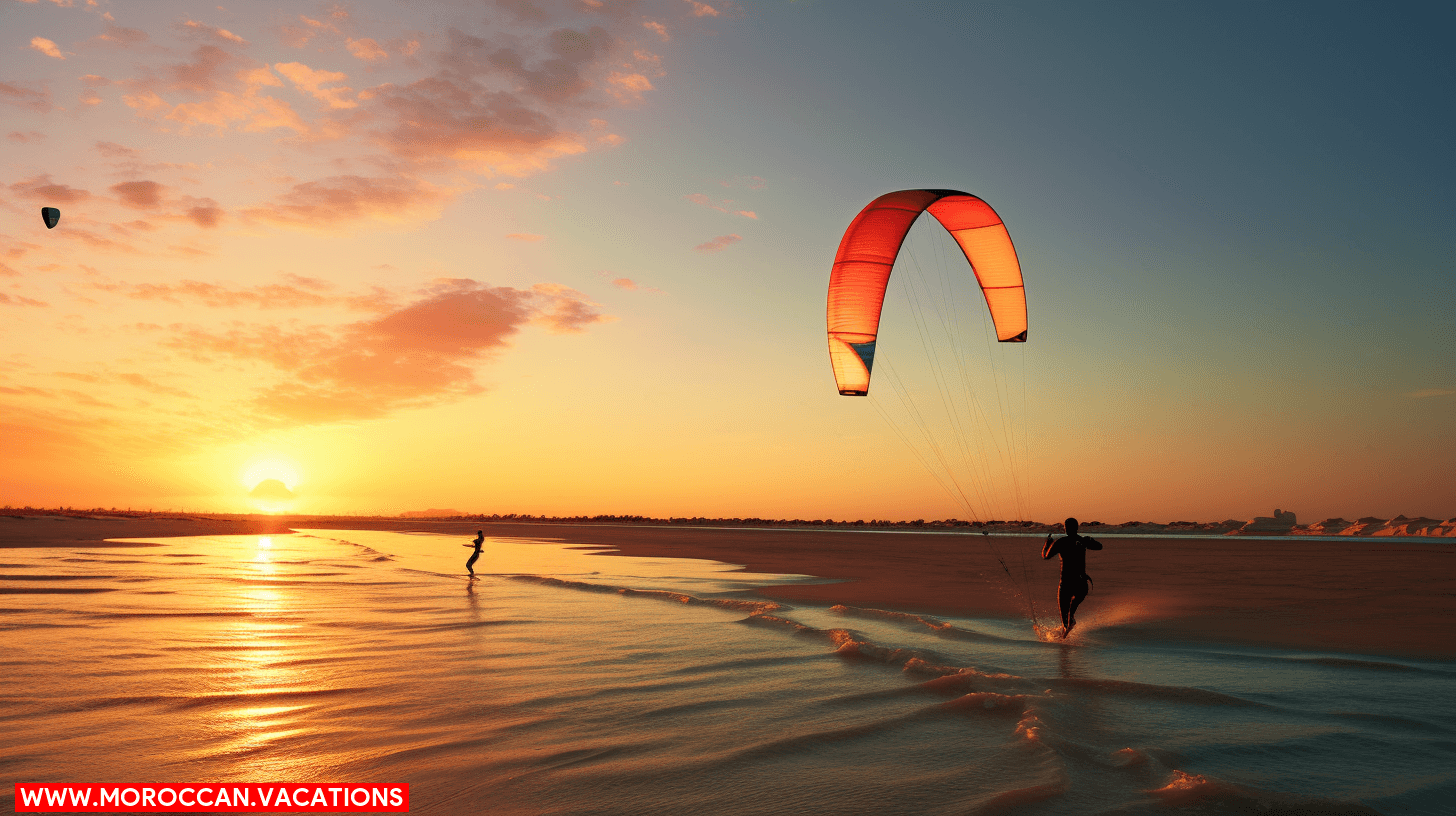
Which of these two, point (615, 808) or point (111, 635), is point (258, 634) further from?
point (615, 808)

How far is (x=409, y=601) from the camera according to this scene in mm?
19266

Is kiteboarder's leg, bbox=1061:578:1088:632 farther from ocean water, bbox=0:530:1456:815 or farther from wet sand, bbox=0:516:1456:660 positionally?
wet sand, bbox=0:516:1456:660

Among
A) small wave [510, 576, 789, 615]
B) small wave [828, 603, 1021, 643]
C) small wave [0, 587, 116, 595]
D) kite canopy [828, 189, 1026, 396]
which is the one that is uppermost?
kite canopy [828, 189, 1026, 396]

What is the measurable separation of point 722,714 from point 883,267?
12.5 meters

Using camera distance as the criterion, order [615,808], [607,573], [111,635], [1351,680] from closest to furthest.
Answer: [615,808] < [1351,680] < [111,635] < [607,573]

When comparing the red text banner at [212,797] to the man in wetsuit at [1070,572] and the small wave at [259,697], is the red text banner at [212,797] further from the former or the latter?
the man in wetsuit at [1070,572]

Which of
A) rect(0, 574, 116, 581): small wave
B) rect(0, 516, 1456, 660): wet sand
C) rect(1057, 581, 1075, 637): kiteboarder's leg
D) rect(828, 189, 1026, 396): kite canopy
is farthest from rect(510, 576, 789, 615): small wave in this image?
rect(0, 574, 116, 581): small wave

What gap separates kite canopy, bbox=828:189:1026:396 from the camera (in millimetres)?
17953

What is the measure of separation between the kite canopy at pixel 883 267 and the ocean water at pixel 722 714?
628cm

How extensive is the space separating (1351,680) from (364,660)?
14.1m

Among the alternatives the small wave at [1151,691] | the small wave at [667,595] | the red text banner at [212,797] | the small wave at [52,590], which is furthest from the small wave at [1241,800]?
the small wave at [52,590]

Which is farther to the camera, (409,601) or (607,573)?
(607,573)

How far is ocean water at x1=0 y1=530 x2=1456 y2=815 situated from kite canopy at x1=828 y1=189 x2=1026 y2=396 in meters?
A: 6.28

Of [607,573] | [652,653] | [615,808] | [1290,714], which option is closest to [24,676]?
[652,653]
